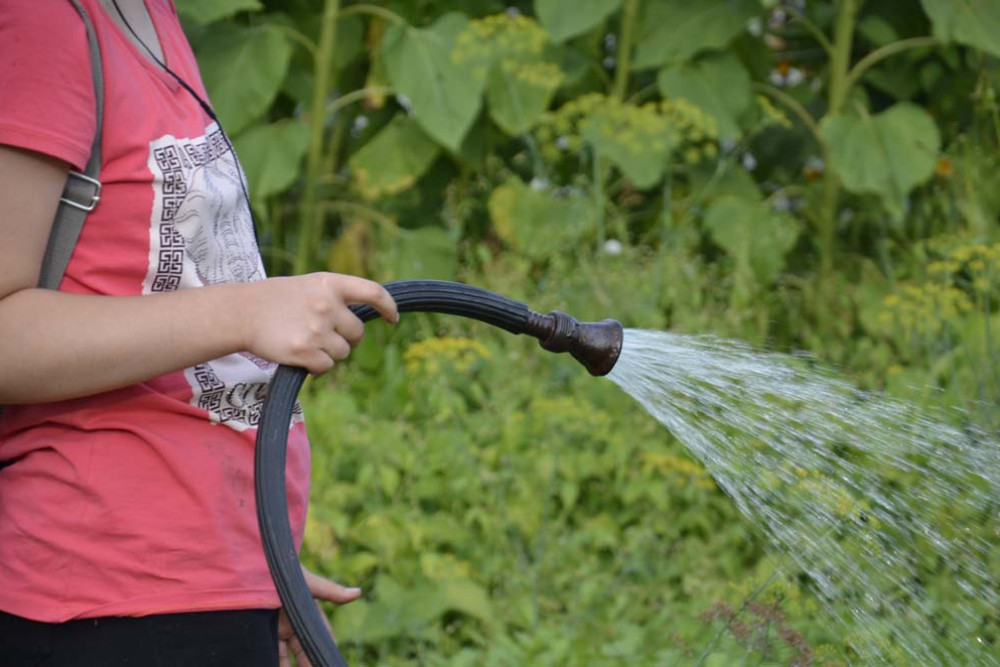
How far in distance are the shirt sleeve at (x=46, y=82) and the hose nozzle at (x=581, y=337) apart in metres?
0.45

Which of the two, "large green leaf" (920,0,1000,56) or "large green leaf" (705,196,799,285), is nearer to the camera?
"large green leaf" (920,0,1000,56)

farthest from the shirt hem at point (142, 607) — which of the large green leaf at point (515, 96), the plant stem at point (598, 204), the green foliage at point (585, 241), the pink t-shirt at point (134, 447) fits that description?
the large green leaf at point (515, 96)

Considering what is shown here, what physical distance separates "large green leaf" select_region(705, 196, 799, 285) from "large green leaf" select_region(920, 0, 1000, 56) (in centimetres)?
70

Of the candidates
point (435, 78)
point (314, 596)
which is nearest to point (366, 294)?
point (314, 596)

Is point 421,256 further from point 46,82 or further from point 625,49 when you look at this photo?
point 46,82

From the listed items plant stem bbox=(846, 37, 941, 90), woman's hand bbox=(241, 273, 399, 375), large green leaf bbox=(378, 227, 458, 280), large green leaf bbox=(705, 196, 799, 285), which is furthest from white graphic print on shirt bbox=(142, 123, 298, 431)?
plant stem bbox=(846, 37, 941, 90)

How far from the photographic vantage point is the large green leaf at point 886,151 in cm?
363

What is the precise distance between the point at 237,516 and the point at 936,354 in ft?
7.89

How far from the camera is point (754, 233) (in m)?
3.75

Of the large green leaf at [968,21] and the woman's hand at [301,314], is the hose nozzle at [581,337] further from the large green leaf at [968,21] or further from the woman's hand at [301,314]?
the large green leaf at [968,21]

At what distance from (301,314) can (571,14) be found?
9.09ft

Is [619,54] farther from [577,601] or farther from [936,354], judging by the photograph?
[577,601]

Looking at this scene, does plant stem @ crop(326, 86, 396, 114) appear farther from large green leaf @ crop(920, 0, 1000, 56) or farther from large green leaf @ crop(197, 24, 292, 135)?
large green leaf @ crop(920, 0, 1000, 56)

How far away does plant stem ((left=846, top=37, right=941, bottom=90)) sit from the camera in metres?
3.83
